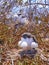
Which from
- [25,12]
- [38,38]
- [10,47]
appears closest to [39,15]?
[25,12]

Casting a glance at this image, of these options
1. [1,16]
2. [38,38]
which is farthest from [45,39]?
[1,16]

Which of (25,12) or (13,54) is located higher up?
(25,12)

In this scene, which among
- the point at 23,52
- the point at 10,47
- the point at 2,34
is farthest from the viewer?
the point at 2,34

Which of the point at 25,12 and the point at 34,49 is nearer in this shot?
the point at 34,49

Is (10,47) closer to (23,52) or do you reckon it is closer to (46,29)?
(23,52)

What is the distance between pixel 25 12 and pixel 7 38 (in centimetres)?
34

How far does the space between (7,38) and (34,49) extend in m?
0.31

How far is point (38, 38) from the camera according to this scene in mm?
1837

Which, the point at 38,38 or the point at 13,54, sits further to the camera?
the point at 38,38

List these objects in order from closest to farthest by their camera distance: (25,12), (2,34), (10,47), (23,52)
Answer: (23,52) < (10,47) < (2,34) < (25,12)

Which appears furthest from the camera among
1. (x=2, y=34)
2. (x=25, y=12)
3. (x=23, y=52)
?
(x=25, y=12)

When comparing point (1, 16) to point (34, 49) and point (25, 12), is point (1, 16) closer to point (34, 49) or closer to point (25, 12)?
point (25, 12)

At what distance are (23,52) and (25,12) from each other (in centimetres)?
53

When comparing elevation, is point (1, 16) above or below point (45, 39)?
above
